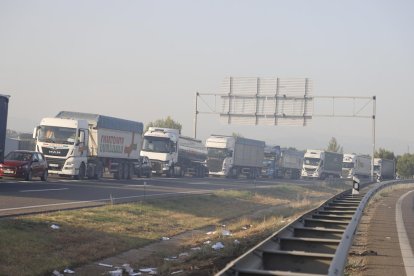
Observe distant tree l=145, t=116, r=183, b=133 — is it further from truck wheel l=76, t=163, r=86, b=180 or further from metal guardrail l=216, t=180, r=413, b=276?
metal guardrail l=216, t=180, r=413, b=276

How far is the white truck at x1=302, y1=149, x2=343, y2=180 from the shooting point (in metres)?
80.2

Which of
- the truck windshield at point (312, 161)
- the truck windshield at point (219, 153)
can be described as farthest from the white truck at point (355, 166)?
the truck windshield at point (219, 153)

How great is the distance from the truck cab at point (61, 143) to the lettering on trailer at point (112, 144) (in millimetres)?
3592

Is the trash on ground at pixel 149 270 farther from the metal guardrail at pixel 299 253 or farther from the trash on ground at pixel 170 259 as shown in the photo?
the metal guardrail at pixel 299 253

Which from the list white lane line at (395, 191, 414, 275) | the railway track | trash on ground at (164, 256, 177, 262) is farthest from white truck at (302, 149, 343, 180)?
trash on ground at (164, 256, 177, 262)

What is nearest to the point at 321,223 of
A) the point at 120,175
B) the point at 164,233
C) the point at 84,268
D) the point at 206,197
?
the point at 84,268

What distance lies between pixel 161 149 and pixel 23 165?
2244cm

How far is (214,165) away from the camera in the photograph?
68.2 m

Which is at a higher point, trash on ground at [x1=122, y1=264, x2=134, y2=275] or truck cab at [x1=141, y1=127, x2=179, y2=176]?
truck cab at [x1=141, y1=127, x2=179, y2=176]

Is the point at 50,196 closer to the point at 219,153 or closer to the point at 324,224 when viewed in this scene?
the point at 324,224

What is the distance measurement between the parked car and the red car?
50.6ft

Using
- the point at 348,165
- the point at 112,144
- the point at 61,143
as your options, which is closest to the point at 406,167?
the point at 348,165

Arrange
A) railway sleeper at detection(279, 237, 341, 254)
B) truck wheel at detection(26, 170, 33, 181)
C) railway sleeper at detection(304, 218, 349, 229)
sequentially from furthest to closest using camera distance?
truck wheel at detection(26, 170, 33, 181)
railway sleeper at detection(304, 218, 349, 229)
railway sleeper at detection(279, 237, 341, 254)

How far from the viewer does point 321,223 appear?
573 inches
